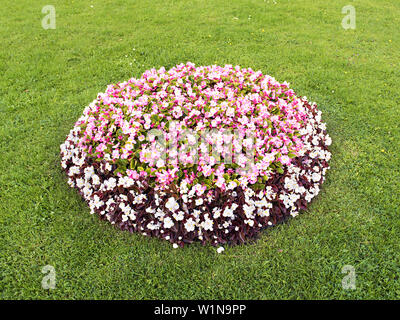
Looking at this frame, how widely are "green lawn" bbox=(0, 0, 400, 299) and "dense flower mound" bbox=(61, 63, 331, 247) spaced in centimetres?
22

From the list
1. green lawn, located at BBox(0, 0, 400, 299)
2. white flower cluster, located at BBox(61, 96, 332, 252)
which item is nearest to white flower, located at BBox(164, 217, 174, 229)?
white flower cluster, located at BBox(61, 96, 332, 252)

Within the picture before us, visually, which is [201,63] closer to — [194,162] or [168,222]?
[194,162]

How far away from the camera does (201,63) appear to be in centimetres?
649

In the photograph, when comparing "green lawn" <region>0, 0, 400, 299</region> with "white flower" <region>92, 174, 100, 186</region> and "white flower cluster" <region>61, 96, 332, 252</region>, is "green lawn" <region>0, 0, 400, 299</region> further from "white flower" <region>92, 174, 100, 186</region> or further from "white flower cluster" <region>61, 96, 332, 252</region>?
"white flower" <region>92, 174, 100, 186</region>

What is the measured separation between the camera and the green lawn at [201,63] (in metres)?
3.29

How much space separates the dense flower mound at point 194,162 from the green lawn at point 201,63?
22 cm

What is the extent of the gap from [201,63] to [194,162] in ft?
11.9

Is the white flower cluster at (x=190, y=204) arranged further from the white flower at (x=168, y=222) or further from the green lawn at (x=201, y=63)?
the green lawn at (x=201, y=63)

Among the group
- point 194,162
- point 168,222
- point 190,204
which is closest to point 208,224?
point 190,204

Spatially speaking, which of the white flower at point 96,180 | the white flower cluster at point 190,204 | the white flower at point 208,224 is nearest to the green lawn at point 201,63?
the white flower cluster at point 190,204

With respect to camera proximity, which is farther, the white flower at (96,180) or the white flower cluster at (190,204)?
the white flower at (96,180)
